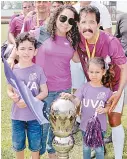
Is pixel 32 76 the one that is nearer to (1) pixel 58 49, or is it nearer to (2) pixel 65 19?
(1) pixel 58 49

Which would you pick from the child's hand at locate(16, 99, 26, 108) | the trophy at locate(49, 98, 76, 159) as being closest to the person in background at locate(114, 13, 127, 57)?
the child's hand at locate(16, 99, 26, 108)

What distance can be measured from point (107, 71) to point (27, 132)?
67 centimetres

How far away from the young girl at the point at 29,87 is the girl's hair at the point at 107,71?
1.16 ft

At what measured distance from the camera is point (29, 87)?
224 centimetres

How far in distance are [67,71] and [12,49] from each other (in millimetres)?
412

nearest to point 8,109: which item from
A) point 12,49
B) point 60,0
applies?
point 60,0

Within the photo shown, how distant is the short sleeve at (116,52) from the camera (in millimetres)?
2287

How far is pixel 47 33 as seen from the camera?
7.86ft

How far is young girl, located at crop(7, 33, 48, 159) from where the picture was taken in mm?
2209

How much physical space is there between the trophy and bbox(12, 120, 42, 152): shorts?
1.80 feet

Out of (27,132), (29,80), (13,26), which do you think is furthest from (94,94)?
(13,26)

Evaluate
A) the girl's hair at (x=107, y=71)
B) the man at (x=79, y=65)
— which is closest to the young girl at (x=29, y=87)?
the girl's hair at (x=107, y=71)

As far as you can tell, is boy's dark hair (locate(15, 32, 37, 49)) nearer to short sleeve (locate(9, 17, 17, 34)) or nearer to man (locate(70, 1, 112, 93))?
man (locate(70, 1, 112, 93))

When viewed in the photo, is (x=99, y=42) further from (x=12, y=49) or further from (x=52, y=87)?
(x=12, y=49)
